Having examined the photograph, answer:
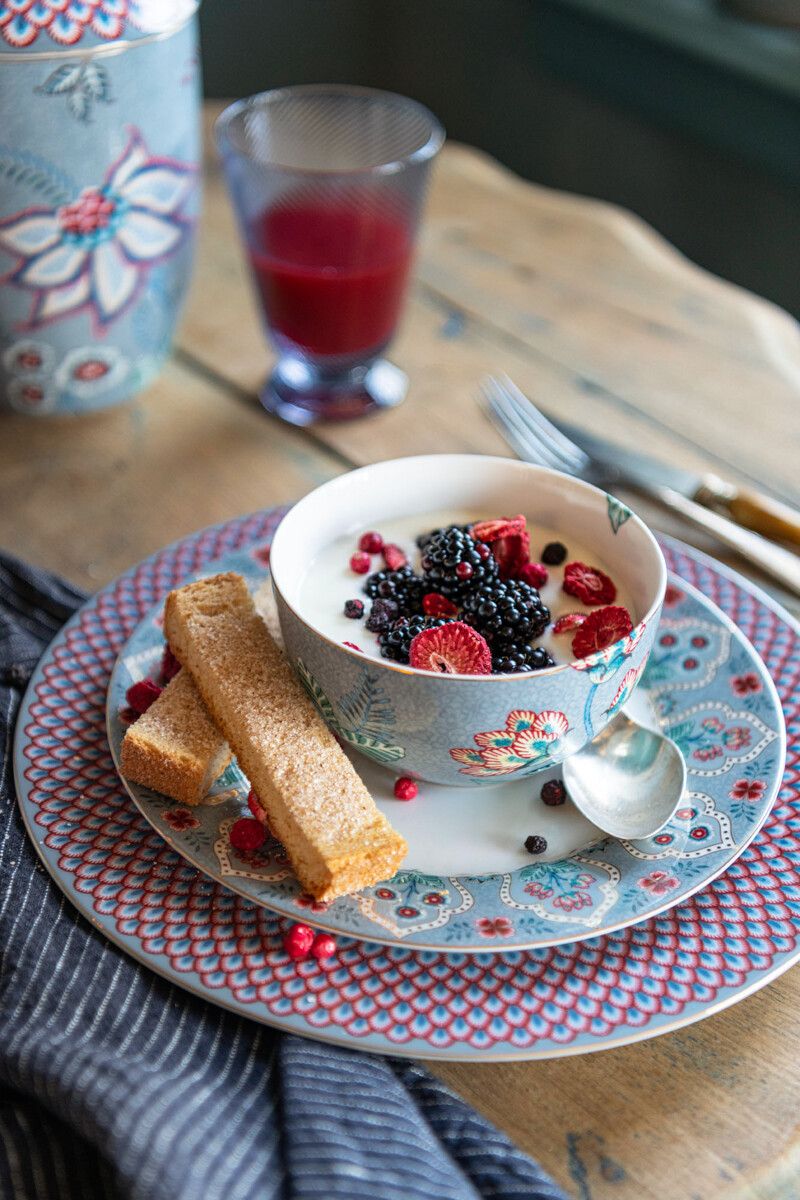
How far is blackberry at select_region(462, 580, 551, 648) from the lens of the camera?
31.9 inches

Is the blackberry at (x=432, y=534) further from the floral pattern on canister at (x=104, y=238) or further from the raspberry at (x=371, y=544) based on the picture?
the floral pattern on canister at (x=104, y=238)

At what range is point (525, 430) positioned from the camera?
51.2 inches

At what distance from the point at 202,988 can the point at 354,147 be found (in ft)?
3.67

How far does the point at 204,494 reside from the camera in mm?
1235

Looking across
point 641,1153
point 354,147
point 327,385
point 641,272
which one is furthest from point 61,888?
point 641,272

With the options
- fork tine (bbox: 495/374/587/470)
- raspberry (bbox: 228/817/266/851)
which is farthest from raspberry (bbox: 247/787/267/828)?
fork tine (bbox: 495/374/587/470)

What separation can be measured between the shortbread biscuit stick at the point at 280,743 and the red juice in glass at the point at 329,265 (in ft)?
1.56

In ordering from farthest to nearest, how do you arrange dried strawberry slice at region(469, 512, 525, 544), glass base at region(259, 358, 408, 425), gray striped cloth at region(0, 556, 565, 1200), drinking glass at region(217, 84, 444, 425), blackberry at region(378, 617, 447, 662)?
glass base at region(259, 358, 408, 425), drinking glass at region(217, 84, 444, 425), dried strawberry slice at region(469, 512, 525, 544), blackberry at region(378, 617, 447, 662), gray striped cloth at region(0, 556, 565, 1200)

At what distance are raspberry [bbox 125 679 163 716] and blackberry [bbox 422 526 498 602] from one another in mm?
217

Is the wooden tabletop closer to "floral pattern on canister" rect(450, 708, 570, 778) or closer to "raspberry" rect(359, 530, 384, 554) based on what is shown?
"floral pattern on canister" rect(450, 708, 570, 778)

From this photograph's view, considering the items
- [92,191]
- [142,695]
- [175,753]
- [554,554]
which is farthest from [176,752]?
[92,191]

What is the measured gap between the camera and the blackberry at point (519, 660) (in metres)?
0.79

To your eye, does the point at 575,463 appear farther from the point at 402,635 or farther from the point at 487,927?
the point at 487,927

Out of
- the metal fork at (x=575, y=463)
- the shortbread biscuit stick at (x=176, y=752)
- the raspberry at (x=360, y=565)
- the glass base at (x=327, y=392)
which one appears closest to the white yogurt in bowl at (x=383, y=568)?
the raspberry at (x=360, y=565)
